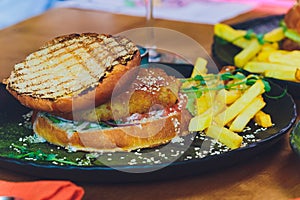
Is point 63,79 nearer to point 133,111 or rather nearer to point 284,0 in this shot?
point 133,111

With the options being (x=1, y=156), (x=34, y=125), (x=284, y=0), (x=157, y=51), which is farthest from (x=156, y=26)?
(x=1, y=156)

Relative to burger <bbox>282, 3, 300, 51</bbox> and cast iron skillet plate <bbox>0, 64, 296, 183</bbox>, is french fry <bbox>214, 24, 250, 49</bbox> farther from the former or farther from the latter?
cast iron skillet plate <bbox>0, 64, 296, 183</bbox>

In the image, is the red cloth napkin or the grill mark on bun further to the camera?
the grill mark on bun

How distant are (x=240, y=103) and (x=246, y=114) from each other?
47 mm

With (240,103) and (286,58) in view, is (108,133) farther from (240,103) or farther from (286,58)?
(286,58)

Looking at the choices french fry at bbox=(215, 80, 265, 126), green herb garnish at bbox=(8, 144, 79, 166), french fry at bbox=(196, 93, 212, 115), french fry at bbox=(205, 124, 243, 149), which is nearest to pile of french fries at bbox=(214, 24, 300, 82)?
french fry at bbox=(215, 80, 265, 126)

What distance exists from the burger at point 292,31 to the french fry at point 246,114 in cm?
85

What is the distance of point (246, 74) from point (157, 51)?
0.74 metres

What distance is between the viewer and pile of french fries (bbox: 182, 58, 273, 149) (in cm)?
166

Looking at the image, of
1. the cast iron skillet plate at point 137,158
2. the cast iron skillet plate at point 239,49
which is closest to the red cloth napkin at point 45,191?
the cast iron skillet plate at point 137,158

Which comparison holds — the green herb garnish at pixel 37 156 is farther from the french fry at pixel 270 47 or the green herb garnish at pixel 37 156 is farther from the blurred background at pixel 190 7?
the blurred background at pixel 190 7

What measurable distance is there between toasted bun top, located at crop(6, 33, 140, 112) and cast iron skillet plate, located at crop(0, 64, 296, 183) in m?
0.13

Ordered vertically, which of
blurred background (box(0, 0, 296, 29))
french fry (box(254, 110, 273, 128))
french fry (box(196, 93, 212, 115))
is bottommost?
blurred background (box(0, 0, 296, 29))

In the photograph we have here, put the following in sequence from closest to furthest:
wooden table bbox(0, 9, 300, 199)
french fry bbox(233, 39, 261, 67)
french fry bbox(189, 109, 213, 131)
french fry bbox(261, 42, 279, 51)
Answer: wooden table bbox(0, 9, 300, 199) → french fry bbox(189, 109, 213, 131) → french fry bbox(233, 39, 261, 67) → french fry bbox(261, 42, 279, 51)
